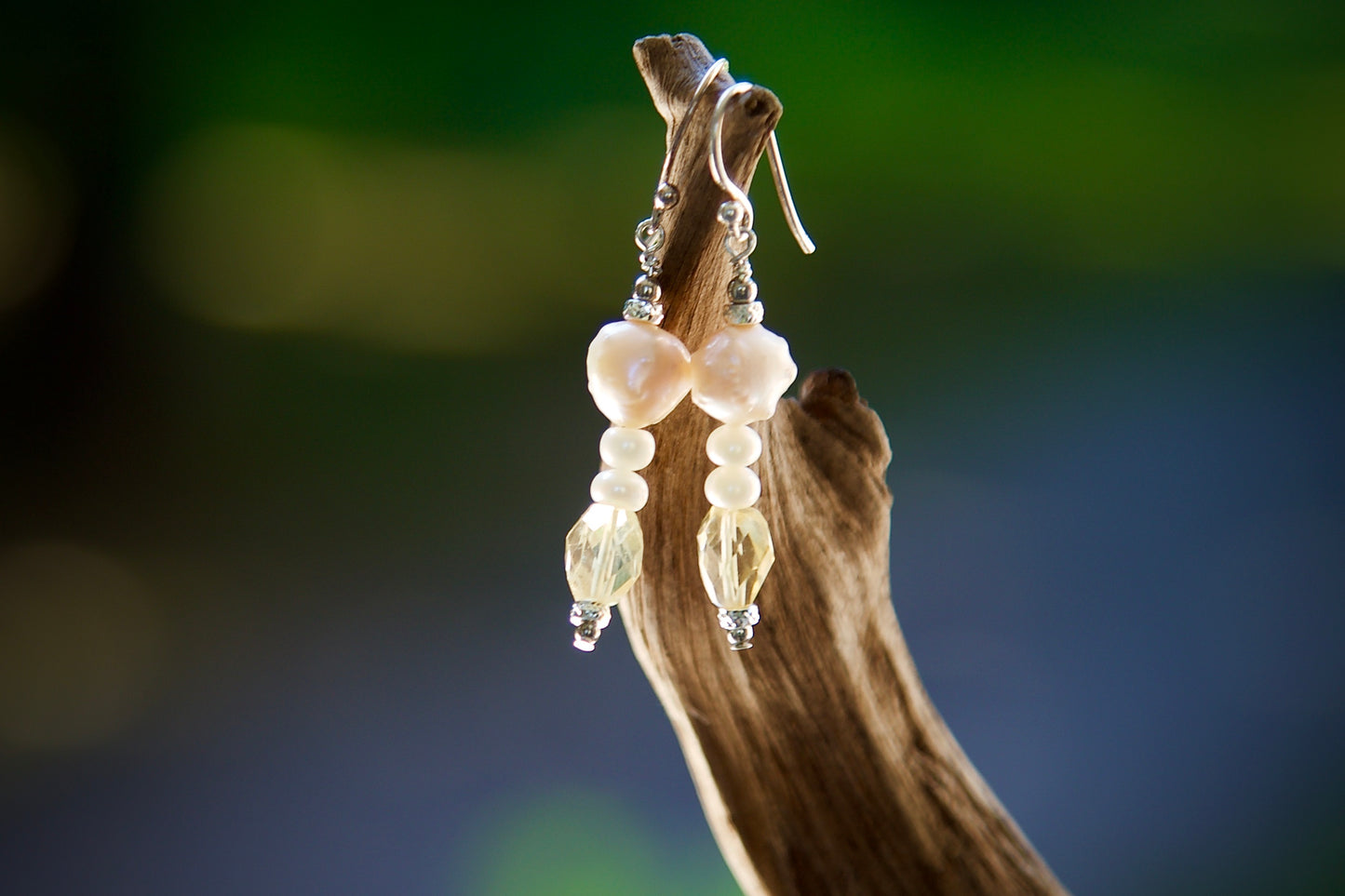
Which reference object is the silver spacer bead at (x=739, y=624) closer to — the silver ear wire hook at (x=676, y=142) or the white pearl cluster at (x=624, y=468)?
the white pearl cluster at (x=624, y=468)

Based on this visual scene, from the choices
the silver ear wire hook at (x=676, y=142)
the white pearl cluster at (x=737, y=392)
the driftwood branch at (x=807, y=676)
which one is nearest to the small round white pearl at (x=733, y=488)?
the white pearl cluster at (x=737, y=392)

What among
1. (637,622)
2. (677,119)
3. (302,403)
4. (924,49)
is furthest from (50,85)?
(924,49)

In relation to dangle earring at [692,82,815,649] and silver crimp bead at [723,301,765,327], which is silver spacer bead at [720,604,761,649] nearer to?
dangle earring at [692,82,815,649]

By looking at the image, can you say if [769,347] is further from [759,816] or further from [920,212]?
[920,212]

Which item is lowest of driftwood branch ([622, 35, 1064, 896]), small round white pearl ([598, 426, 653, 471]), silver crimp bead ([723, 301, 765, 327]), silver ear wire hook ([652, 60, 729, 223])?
driftwood branch ([622, 35, 1064, 896])

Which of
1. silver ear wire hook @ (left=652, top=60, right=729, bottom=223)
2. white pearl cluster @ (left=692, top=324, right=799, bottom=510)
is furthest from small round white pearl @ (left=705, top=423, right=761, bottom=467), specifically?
silver ear wire hook @ (left=652, top=60, right=729, bottom=223)

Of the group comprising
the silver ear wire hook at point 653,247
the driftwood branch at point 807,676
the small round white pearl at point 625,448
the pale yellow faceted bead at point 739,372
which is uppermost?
the silver ear wire hook at point 653,247

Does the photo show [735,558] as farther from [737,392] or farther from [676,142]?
[676,142]
